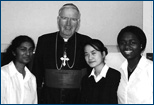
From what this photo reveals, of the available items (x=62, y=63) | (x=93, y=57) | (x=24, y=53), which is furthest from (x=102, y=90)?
(x=24, y=53)

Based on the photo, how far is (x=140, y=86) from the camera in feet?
5.85

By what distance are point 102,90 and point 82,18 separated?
1343mm

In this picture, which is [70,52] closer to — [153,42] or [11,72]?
[11,72]

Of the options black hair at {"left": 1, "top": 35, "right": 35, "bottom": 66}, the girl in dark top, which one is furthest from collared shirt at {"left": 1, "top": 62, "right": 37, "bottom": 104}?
the girl in dark top

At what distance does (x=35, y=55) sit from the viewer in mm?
2363

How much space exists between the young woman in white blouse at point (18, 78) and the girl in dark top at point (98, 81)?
44 cm

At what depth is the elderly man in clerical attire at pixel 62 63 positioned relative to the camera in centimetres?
224

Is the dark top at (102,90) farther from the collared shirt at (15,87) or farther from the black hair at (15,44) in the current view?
the black hair at (15,44)

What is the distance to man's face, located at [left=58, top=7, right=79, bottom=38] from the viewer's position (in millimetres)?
2275

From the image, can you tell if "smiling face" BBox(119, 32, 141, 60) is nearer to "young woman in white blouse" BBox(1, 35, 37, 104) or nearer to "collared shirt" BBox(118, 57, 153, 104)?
"collared shirt" BBox(118, 57, 153, 104)

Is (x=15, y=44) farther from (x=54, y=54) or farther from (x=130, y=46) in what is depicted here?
(x=130, y=46)

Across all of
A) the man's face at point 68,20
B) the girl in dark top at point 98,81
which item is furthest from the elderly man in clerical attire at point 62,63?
the girl in dark top at point 98,81

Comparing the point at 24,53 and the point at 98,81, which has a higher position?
the point at 24,53

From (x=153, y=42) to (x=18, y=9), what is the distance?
1.63 metres
